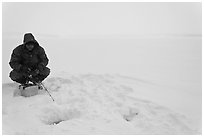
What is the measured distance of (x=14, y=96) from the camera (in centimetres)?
A: 418

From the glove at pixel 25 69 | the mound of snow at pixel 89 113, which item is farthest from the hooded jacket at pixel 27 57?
the mound of snow at pixel 89 113

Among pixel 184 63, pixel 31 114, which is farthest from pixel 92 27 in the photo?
pixel 31 114

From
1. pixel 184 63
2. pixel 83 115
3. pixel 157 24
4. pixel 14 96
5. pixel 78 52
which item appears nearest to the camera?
pixel 83 115

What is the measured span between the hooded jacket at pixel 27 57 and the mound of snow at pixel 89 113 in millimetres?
491

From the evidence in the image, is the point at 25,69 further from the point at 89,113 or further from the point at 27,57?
the point at 89,113

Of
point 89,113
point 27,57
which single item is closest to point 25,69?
point 27,57

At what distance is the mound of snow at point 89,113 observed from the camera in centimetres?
313

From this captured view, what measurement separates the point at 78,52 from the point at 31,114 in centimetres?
415

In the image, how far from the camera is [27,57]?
13.9ft

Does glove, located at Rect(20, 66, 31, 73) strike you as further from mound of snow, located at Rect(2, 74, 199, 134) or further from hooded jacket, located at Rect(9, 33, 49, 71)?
mound of snow, located at Rect(2, 74, 199, 134)

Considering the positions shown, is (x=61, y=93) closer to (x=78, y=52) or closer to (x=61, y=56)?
(x=61, y=56)

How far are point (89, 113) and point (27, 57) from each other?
5.16 ft

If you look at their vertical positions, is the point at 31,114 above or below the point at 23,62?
below

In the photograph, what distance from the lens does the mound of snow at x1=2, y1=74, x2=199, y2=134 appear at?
10.3ft
